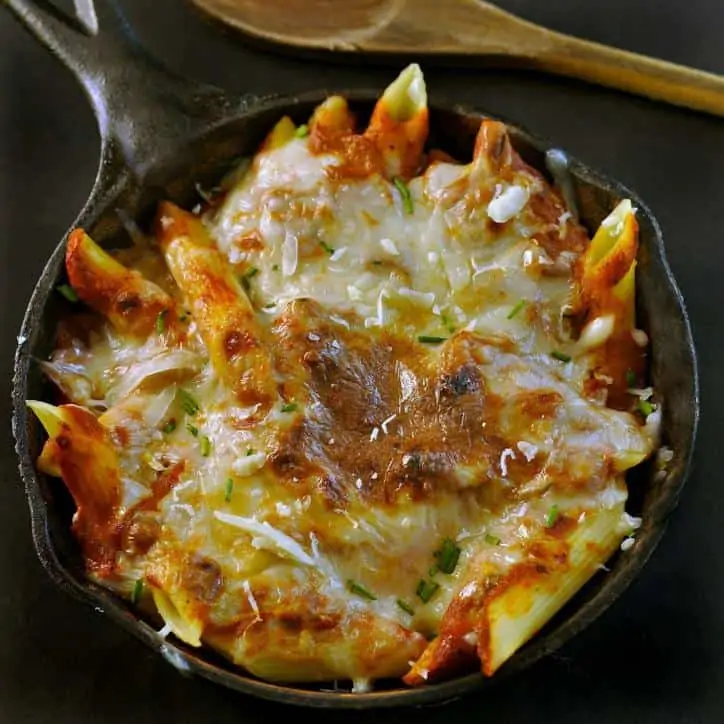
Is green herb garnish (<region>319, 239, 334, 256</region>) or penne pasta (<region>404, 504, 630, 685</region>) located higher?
green herb garnish (<region>319, 239, 334, 256</region>)

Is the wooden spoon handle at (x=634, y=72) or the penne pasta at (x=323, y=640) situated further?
the wooden spoon handle at (x=634, y=72)

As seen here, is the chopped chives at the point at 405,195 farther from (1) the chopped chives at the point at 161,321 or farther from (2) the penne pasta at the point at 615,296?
(1) the chopped chives at the point at 161,321

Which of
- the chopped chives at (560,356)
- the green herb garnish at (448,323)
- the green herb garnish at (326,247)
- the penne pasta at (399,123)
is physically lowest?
the chopped chives at (560,356)

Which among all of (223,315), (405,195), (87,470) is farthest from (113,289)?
(405,195)

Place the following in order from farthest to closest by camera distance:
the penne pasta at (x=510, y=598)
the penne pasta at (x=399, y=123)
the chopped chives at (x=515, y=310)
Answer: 1. the penne pasta at (x=399, y=123)
2. the chopped chives at (x=515, y=310)
3. the penne pasta at (x=510, y=598)

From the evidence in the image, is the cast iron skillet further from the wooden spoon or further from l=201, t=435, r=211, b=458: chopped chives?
the wooden spoon

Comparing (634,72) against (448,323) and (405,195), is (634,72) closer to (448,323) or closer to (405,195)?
(405,195)

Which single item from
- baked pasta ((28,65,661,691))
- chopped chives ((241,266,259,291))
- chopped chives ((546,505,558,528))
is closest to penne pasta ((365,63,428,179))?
baked pasta ((28,65,661,691))

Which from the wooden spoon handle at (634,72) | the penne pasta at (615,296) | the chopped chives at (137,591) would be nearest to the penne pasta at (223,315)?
the chopped chives at (137,591)
